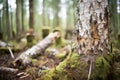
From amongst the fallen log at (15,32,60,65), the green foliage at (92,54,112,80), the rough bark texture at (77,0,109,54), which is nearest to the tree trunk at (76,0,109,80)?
the rough bark texture at (77,0,109,54)

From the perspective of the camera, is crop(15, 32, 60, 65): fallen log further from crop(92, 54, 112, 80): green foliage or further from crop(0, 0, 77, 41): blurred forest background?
crop(92, 54, 112, 80): green foliage

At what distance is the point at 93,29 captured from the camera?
3.71 metres

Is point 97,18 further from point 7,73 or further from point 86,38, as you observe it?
point 7,73

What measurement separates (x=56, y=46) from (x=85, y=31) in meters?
6.73

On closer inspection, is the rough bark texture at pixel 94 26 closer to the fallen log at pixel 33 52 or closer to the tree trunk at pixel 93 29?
the tree trunk at pixel 93 29

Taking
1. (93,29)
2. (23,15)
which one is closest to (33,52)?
(93,29)

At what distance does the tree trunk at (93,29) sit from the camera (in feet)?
12.1

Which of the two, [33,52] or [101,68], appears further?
[33,52]

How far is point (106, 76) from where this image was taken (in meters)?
3.66

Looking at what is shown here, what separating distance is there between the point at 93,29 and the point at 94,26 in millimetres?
68

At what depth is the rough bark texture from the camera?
145 inches

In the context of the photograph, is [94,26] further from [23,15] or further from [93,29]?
[23,15]

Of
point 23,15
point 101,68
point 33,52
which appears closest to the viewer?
point 101,68

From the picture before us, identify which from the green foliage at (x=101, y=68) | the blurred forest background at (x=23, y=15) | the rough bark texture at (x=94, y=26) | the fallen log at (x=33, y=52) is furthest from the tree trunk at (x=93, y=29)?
the fallen log at (x=33, y=52)
